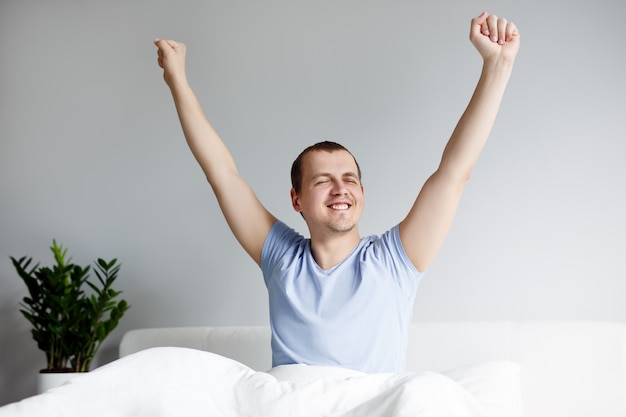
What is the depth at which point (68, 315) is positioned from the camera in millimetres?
2814

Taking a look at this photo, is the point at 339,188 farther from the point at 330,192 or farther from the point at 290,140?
the point at 290,140

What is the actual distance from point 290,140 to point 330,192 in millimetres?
848

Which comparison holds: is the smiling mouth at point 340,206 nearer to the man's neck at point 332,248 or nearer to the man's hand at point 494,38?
the man's neck at point 332,248

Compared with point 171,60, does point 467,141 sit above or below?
below

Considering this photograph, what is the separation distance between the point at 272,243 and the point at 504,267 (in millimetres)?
849

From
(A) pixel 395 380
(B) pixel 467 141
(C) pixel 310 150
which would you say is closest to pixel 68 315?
(C) pixel 310 150

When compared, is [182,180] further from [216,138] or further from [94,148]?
[216,138]

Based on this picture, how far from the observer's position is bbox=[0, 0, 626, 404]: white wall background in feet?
8.16

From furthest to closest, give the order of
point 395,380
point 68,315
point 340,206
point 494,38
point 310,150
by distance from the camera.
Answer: point 68,315
point 310,150
point 340,206
point 494,38
point 395,380

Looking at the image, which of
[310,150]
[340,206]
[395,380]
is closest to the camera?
[395,380]

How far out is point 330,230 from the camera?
199cm

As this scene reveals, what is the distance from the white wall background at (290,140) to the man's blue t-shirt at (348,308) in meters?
0.65

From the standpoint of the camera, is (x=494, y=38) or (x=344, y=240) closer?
(x=494, y=38)

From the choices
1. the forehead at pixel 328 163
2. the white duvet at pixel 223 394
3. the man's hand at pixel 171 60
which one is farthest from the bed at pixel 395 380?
the man's hand at pixel 171 60
